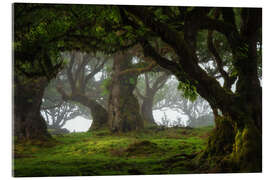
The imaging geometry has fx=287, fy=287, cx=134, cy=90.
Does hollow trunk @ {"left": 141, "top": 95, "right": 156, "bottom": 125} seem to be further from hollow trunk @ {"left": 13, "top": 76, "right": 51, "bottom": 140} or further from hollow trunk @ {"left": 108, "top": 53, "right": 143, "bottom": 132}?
hollow trunk @ {"left": 13, "top": 76, "right": 51, "bottom": 140}

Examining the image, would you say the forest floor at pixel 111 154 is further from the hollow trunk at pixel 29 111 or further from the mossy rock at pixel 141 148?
the hollow trunk at pixel 29 111

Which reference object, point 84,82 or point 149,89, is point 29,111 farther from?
point 149,89

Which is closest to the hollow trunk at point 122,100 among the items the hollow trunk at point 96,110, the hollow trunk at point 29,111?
the hollow trunk at point 96,110

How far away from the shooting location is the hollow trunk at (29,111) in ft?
18.9

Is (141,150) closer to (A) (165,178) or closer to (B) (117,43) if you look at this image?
(A) (165,178)

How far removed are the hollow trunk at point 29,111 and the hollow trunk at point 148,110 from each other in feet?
7.44

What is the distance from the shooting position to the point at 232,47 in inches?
239

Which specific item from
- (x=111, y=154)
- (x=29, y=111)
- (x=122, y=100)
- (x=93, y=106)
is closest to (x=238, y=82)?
(x=111, y=154)

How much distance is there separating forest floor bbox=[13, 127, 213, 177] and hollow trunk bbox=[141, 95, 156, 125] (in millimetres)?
249

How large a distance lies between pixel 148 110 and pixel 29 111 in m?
2.68

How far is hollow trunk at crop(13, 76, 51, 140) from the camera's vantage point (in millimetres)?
5750

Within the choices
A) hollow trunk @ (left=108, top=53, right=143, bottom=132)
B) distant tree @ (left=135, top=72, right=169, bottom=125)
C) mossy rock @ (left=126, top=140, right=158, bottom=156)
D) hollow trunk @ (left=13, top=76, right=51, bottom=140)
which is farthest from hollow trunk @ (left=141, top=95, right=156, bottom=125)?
hollow trunk @ (left=13, top=76, right=51, bottom=140)

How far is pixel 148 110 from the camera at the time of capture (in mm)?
6883
